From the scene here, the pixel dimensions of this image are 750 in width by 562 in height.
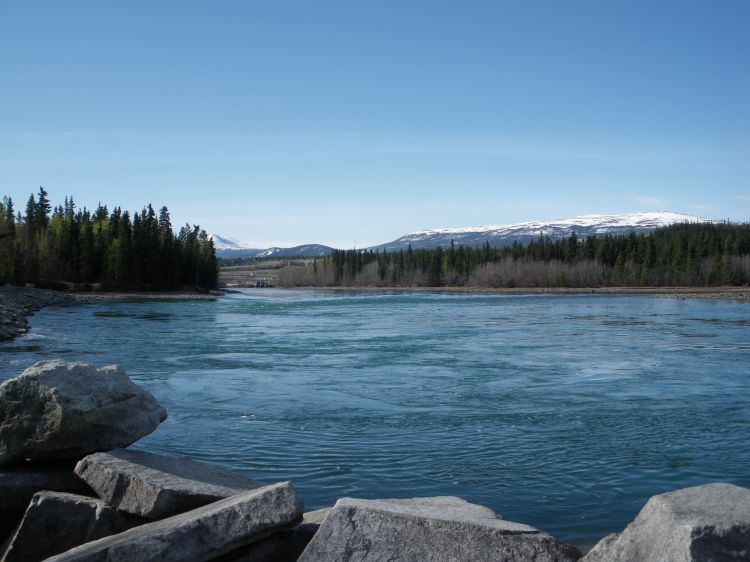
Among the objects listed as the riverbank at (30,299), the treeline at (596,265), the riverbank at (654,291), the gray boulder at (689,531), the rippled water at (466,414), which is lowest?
the riverbank at (654,291)

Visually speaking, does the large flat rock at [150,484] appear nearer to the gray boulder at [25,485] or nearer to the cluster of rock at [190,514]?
the cluster of rock at [190,514]

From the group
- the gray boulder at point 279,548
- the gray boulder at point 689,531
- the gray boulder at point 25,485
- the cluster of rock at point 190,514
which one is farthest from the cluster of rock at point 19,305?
the gray boulder at point 689,531

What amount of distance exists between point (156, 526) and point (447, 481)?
5.11 metres

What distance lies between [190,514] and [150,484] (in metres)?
0.80

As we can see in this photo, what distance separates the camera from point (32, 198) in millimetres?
116062

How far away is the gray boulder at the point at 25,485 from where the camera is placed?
25.4 feet

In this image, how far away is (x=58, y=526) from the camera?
281 inches

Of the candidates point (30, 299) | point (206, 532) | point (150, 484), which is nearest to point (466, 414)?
point (150, 484)

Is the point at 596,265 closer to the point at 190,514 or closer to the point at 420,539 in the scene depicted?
the point at 190,514

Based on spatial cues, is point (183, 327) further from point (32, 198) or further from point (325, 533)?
point (32, 198)

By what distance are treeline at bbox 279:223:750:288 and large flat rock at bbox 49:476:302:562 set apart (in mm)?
132013

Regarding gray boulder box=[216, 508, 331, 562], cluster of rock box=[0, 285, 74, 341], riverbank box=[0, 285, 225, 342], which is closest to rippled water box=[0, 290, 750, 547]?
cluster of rock box=[0, 285, 74, 341]

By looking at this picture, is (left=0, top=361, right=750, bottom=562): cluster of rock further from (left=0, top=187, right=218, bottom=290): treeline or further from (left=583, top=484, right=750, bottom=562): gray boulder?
(left=0, top=187, right=218, bottom=290): treeline

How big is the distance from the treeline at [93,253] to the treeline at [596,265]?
66555mm
